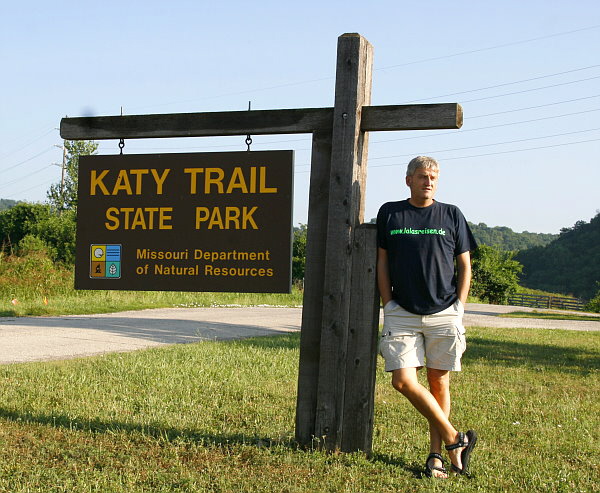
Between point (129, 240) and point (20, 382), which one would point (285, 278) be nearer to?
point (129, 240)

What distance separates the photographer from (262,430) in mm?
5539

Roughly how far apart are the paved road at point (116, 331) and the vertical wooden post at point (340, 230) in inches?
224

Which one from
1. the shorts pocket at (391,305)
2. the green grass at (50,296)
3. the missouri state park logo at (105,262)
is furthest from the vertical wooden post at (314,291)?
the green grass at (50,296)

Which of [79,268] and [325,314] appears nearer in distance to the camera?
[325,314]

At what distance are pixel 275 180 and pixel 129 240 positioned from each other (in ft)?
4.45

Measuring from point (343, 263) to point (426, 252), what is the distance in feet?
2.20

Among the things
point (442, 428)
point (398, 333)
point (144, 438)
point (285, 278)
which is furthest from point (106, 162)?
point (442, 428)

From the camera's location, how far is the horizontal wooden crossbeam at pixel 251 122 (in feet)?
16.1

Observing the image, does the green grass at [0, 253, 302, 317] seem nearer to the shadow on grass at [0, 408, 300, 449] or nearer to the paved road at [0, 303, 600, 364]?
the paved road at [0, 303, 600, 364]

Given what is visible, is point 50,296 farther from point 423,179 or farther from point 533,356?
point 423,179

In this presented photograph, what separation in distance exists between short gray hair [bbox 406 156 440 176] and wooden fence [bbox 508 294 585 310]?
56.1 metres

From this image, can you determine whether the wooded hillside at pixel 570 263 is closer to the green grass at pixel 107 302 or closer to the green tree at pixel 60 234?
the green tree at pixel 60 234

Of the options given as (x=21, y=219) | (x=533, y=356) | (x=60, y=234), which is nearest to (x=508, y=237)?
(x=21, y=219)

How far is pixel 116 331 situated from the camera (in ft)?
43.8
